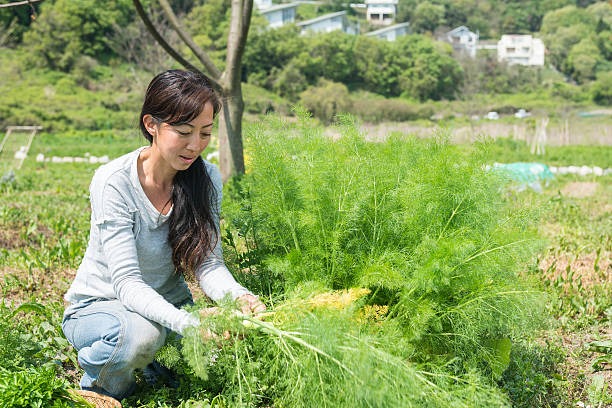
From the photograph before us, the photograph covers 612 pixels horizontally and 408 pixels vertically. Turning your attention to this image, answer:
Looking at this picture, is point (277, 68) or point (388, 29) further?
point (388, 29)

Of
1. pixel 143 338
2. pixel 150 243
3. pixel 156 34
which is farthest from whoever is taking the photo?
pixel 156 34

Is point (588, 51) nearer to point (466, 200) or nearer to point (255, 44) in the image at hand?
point (255, 44)

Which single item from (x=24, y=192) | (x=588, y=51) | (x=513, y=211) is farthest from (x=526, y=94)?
(x=513, y=211)

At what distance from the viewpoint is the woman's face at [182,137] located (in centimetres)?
227

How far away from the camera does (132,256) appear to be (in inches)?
89.0

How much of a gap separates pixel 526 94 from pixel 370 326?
41.4 metres

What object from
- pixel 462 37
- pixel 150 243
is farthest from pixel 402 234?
pixel 462 37

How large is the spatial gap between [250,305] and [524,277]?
1.62 meters

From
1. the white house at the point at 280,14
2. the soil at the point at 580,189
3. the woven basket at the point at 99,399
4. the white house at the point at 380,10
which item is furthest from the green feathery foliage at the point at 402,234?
the white house at the point at 380,10

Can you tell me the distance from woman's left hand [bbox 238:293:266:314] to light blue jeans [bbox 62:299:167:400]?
0.28 metres

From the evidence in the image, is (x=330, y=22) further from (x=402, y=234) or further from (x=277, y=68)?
(x=402, y=234)

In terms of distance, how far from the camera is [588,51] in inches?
1864

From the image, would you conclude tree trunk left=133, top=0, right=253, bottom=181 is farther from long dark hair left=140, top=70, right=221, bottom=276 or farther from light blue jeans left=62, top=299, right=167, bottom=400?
light blue jeans left=62, top=299, right=167, bottom=400

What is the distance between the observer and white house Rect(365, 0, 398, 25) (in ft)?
198
